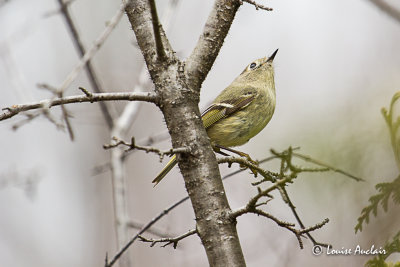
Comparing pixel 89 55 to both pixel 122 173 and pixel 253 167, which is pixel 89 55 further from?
pixel 122 173

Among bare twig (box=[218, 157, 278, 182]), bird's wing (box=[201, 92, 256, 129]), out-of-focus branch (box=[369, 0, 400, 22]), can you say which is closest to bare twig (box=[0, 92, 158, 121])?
bare twig (box=[218, 157, 278, 182])

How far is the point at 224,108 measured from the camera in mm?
3896

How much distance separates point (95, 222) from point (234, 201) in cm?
391

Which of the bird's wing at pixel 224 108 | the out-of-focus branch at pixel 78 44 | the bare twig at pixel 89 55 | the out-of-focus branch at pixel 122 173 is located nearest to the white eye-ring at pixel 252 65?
the bird's wing at pixel 224 108

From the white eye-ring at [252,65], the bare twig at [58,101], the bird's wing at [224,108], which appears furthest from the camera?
the white eye-ring at [252,65]

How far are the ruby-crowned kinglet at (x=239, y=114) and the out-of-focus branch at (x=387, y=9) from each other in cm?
173

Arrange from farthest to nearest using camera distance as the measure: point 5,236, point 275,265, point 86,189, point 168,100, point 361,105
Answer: point 86,189
point 5,236
point 275,265
point 361,105
point 168,100

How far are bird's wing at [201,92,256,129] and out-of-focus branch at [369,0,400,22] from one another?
2169 mm

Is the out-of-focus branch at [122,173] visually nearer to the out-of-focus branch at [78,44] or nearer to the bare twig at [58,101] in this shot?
the out-of-focus branch at [78,44]

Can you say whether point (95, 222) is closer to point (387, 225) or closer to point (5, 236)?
point (5, 236)

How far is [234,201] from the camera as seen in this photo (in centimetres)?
493

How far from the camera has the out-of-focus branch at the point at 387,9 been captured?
161cm

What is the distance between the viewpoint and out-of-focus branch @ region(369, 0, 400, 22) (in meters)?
1.61

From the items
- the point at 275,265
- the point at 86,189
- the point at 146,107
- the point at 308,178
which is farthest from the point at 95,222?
the point at 308,178
